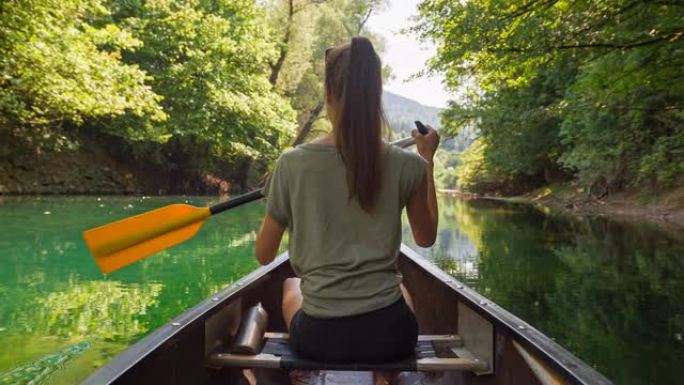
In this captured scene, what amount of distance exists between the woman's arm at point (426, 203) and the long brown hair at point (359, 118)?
17cm

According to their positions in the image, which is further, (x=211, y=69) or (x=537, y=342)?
(x=211, y=69)

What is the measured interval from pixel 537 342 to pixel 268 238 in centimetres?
85

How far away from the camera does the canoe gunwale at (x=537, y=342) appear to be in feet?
4.68

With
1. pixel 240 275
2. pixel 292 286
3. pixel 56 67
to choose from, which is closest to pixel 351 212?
pixel 292 286

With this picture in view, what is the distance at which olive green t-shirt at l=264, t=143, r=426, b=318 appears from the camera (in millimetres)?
1546

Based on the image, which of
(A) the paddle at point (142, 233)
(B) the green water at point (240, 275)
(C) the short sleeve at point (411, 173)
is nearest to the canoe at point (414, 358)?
(A) the paddle at point (142, 233)

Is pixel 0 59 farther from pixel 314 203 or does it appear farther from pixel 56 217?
pixel 314 203

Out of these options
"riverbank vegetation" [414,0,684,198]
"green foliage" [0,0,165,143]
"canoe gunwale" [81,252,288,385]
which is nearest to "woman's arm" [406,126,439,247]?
"canoe gunwale" [81,252,288,385]

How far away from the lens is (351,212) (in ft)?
5.12

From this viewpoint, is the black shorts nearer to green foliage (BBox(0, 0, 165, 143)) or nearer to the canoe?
the canoe

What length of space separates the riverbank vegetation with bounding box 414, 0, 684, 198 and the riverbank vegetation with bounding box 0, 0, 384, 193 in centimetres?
681

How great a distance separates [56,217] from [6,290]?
5.52 metres

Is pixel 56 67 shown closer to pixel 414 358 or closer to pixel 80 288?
pixel 80 288

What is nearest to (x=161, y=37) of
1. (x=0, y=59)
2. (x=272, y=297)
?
(x=0, y=59)
